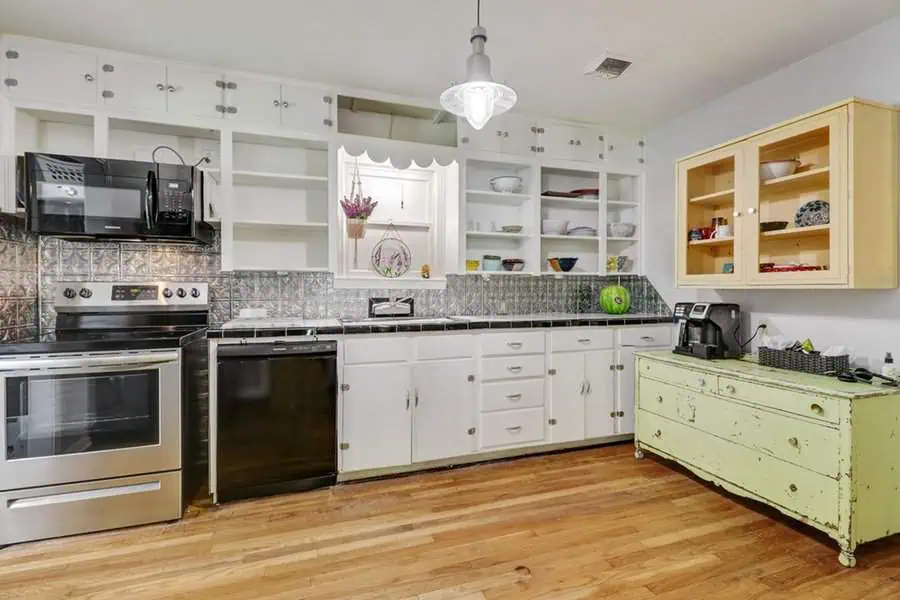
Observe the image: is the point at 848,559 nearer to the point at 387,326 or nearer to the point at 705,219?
the point at 705,219

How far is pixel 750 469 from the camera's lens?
2.32 meters

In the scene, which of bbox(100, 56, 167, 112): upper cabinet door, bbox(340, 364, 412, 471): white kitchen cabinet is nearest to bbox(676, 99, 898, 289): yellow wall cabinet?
bbox(340, 364, 412, 471): white kitchen cabinet

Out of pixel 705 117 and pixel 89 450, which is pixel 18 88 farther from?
pixel 705 117

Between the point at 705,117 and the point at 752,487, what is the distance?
102 inches

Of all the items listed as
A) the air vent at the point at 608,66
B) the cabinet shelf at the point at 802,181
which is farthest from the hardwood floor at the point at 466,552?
the air vent at the point at 608,66

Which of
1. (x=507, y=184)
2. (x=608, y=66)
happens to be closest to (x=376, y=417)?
(x=507, y=184)

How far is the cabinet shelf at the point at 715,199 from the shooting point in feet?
9.26

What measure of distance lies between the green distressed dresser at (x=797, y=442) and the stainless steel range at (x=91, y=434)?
2.90 meters

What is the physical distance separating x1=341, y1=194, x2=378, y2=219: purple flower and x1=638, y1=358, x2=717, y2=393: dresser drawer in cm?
222

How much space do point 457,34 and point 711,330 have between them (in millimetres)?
2355

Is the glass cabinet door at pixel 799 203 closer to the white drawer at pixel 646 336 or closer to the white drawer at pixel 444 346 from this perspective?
the white drawer at pixel 646 336

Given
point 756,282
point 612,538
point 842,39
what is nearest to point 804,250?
point 756,282

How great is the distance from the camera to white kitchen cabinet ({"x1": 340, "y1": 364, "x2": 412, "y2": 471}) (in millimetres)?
2697

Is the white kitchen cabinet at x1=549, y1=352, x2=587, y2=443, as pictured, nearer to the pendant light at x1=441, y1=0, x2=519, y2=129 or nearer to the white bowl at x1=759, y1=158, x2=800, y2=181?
the white bowl at x1=759, y1=158, x2=800, y2=181
